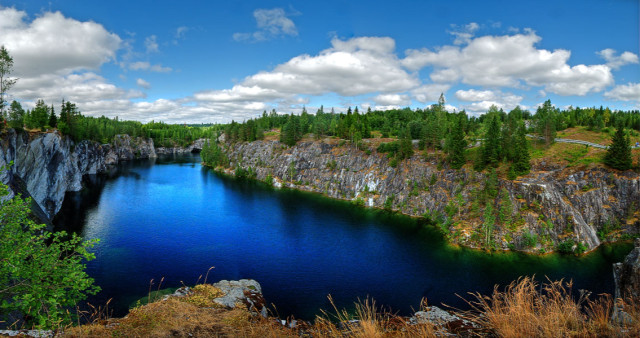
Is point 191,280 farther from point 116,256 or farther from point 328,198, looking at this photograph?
point 328,198

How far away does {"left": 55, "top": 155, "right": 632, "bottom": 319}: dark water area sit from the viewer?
37.2 meters

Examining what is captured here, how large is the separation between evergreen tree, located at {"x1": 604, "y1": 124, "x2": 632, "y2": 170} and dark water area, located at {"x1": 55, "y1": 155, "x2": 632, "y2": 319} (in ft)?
48.5

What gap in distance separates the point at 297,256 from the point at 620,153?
61622mm

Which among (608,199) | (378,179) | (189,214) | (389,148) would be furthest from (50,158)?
(608,199)

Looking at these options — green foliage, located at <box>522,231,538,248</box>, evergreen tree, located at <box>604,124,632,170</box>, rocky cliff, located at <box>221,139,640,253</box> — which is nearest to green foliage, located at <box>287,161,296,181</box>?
rocky cliff, located at <box>221,139,640,253</box>

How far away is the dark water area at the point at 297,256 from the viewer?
37219mm

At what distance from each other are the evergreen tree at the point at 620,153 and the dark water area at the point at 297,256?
582 inches

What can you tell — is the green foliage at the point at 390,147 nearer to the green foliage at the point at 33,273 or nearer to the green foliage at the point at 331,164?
the green foliage at the point at 331,164

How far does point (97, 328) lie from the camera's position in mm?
10820

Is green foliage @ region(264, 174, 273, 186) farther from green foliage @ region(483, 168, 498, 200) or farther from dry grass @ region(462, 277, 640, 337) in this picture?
dry grass @ region(462, 277, 640, 337)

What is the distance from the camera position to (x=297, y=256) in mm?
47781

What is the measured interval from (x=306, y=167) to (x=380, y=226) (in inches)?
1943

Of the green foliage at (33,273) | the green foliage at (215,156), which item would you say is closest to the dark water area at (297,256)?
the green foliage at (33,273)

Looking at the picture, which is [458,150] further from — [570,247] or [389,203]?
[570,247]
